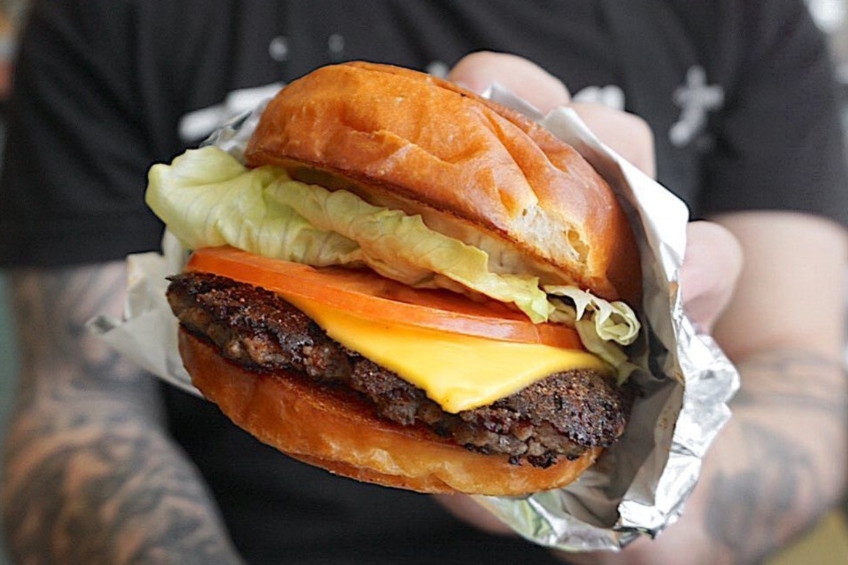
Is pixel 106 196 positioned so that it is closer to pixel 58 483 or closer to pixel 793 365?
pixel 58 483

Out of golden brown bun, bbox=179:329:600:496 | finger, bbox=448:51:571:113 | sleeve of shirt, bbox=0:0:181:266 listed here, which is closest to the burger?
golden brown bun, bbox=179:329:600:496

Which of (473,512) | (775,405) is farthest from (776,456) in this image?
(473,512)

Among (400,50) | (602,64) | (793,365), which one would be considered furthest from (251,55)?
(793,365)

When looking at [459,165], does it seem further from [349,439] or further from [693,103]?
[693,103]

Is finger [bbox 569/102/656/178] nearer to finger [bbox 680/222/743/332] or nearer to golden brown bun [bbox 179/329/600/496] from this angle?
finger [bbox 680/222/743/332]

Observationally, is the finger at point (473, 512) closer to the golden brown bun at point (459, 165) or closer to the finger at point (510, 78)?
the golden brown bun at point (459, 165)

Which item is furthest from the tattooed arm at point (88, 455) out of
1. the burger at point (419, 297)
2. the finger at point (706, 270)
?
the finger at point (706, 270)
